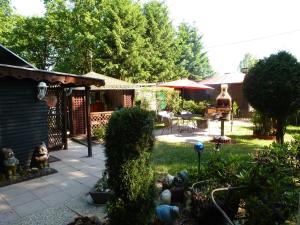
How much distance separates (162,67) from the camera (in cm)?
2588

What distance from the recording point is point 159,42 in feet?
86.4

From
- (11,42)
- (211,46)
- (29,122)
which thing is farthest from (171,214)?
(211,46)

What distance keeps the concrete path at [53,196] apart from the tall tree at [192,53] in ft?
83.4

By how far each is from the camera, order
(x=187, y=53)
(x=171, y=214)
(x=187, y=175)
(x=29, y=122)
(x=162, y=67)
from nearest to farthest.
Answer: (x=171, y=214)
(x=187, y=175)
(x=29, y=122)
(x=162, y=67)
(x=187, y=53)

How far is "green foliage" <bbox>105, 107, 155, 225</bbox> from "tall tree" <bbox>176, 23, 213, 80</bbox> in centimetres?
2786

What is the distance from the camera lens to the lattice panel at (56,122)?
345 inches

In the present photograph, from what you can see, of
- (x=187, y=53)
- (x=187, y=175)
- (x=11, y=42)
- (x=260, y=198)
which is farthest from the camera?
(x=187, y=53)

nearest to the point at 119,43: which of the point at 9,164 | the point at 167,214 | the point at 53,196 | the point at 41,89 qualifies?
the point at 41,89

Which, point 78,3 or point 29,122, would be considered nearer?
point 29,122

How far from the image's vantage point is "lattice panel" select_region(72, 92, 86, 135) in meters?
11.1

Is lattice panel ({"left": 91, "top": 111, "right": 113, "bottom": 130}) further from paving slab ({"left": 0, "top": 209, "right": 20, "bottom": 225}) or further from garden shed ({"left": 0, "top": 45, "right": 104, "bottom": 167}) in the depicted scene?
paving slab ({"left": 0, "top": 209, "right": 20, "bottom": 225})

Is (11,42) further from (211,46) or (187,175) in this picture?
(211,46)

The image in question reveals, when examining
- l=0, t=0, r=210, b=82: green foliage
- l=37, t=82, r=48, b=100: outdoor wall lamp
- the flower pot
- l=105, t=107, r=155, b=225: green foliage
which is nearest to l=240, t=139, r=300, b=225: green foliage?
l=105, t=107, r=155, b=225: green foliage

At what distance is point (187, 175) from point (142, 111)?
1.98 meters
